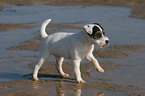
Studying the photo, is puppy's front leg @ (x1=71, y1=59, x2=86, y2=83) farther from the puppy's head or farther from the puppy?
the puppy's head

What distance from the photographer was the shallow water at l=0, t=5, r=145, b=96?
7.70m

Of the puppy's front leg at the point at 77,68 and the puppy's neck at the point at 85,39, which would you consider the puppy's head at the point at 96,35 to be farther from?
the puppy's front leg at the point at 77,68

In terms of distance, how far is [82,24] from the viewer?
14.8 m

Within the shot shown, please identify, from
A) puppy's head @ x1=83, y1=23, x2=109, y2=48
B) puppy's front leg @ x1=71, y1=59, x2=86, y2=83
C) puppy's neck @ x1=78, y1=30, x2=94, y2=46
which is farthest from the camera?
puppy's front leg @ x1=71, y1=59, x2=86, y2=83

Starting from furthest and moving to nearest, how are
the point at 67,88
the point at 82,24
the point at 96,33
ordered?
1. the point at 82,24
2. the point at 67,88
3. the point at 96,33

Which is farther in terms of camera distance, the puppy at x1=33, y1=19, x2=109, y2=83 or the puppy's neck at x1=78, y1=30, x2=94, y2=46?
the puppy's neck at x1=78, y1=30, x2=94, y2=46

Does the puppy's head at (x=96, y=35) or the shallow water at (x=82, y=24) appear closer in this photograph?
the puppy's head at (x=96, y=35)

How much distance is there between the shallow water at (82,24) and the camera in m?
7.70

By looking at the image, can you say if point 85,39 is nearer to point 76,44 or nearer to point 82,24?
point 76,44

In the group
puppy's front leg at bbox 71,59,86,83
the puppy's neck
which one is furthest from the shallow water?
the puppy's neck

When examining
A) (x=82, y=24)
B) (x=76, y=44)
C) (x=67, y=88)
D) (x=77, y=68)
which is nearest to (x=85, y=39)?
(x=76, y=44)

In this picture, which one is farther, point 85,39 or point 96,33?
point 85,39

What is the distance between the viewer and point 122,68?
837 cm

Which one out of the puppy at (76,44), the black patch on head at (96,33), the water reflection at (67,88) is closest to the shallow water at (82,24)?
the water reflection at (67,88)
